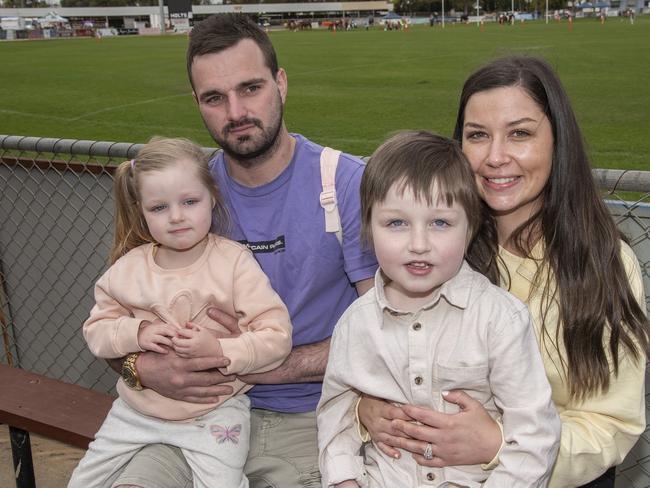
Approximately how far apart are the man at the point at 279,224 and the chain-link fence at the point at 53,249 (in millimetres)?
816

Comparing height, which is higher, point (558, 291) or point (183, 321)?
point (558, 291)

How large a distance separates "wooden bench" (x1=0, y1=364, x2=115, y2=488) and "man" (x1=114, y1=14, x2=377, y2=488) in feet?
2.14

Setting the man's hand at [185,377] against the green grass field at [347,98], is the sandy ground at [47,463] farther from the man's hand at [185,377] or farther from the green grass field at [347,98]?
the green grass field at [347,98]

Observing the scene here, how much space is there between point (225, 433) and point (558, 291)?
3.79 ft

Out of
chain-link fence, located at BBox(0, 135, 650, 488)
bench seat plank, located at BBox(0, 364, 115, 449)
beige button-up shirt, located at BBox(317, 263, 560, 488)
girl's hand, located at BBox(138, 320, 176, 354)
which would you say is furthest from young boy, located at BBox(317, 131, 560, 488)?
chain-link fence, located at BBox(0, 135, 650, 488)

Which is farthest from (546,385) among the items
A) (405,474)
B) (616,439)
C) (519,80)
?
(519,80)

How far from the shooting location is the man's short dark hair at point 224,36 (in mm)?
2797

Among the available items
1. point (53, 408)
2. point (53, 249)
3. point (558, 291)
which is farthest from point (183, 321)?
point (53, 249)

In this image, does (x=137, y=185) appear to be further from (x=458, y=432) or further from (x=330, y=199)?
(x=458, y=432)

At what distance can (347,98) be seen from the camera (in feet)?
55.7

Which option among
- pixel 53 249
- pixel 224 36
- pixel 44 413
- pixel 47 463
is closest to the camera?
pixel 224 36

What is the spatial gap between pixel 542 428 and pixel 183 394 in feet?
3.77

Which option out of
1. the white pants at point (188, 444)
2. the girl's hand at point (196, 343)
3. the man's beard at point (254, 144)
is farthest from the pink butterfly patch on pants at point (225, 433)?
the man's beard at point (254, 144)

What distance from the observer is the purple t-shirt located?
8.86ft
